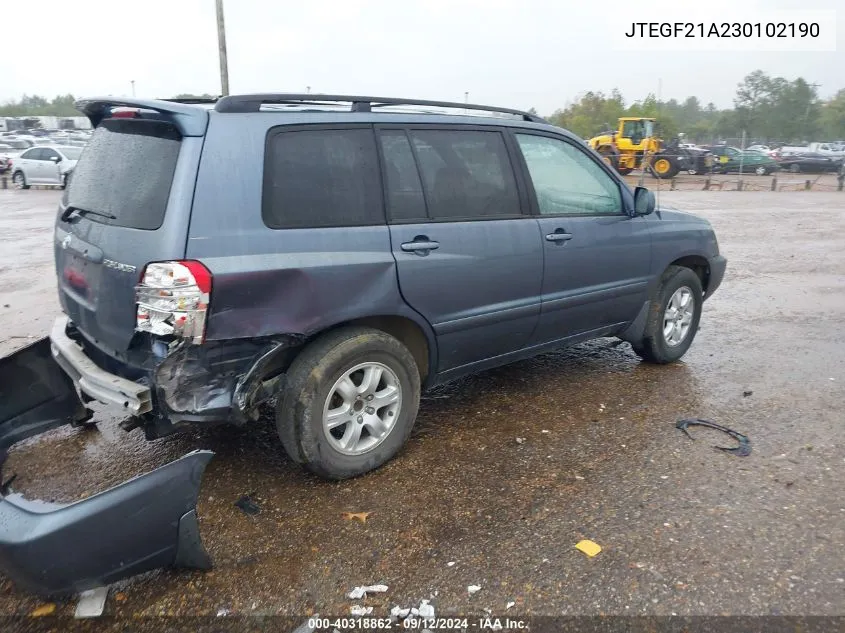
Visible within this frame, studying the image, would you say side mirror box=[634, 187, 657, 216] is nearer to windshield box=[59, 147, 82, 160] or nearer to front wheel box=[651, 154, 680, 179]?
windshield box=[59, 147, 82, 160]

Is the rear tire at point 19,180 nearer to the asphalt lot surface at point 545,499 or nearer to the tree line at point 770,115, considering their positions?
the asphalt lot surface at point 545,499

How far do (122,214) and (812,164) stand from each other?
127ft

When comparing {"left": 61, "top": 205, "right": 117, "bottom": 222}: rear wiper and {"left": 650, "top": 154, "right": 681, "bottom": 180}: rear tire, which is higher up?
{"left": 650, "top": 154, "right": 681, "bottom": 180}: rear tire

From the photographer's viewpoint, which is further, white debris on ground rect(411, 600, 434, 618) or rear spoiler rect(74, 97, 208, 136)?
rear spoiler rect(74, 97, 208, 136)

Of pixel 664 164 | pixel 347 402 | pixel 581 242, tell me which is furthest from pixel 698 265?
pixel 664 164

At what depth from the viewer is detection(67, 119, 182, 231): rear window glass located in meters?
2.99

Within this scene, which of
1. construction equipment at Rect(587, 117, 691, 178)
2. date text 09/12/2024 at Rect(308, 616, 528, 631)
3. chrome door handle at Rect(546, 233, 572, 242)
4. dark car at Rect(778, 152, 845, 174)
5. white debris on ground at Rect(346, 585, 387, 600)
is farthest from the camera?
dark car at Rect(778, 152, 845, 174)

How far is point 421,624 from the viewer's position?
251 cm

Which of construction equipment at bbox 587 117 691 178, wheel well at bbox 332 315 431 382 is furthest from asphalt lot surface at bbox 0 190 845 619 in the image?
construction equipment at bbox 587 117 691 178

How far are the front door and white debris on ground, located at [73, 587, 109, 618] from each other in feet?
8.96

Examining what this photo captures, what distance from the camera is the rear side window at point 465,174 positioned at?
12.1 feet

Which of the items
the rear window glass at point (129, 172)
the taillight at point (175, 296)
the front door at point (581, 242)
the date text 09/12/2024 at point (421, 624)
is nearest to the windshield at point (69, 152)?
the rear window glass at point (129, 172)

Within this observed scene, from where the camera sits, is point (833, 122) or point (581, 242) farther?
point (833, 122)

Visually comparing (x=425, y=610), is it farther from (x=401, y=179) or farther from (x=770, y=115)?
(x=770, y=115)
